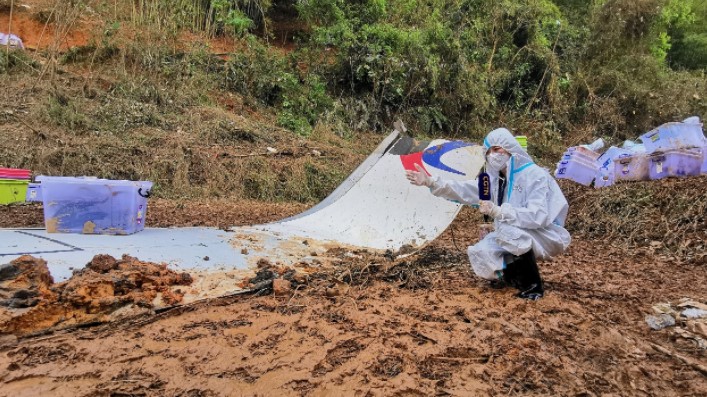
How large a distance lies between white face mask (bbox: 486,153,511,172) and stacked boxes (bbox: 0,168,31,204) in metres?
3.50

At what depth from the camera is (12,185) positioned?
3.96 metres

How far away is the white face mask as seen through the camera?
276 centimetres

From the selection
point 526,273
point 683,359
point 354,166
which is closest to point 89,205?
point 526,273

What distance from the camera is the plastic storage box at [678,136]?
4.95 metres

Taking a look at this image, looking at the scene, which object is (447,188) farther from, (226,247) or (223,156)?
(223,156)

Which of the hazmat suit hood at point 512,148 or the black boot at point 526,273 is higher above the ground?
the hazmat suit hood at point 512,148

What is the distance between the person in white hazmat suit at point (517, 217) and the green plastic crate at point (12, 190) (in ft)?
10.2

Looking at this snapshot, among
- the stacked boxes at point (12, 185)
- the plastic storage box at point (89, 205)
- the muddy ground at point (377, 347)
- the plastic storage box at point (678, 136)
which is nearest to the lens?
the muddy ground at point (377, 347)

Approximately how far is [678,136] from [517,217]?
11.2 feet

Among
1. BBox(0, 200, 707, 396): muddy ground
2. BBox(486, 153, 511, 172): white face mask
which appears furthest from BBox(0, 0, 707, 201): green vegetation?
BBox(0, 200, 707, 396): muddy ground

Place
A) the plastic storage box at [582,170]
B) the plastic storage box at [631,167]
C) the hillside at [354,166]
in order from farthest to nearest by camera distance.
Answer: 1. the plastic storage box at [582,170]
2. the plastic storage box at [631,167]
3. the hillside at [354,166]

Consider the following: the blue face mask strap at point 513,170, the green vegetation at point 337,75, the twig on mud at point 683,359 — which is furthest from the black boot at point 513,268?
the green vegetation at point 337,75

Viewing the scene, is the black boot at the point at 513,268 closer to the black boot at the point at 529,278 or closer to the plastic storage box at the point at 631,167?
the black boot at the point at 529,278

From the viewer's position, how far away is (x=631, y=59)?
1092 cm
